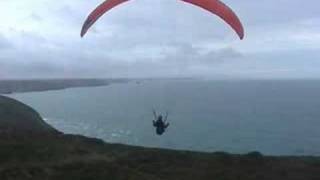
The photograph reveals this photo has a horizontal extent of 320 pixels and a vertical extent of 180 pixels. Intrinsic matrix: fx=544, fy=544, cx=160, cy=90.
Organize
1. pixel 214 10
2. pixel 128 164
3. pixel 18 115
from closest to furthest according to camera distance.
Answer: pixel 214 10 → pixel 128 164 → pixel 18 115

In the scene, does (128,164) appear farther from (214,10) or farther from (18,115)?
(18,115)

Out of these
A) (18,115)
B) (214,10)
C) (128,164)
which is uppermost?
(18,115)

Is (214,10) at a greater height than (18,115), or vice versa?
(18,115)

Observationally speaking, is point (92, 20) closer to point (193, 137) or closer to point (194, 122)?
point (193, 137)

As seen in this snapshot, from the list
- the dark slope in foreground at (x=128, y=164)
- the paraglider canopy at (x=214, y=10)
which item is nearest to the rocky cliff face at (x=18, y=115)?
the dark slope in foreground at (x=128, y=164)

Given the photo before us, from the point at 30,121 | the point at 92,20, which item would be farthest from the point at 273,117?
the point at 92,20

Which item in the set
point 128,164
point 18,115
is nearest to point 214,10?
point 128,164
